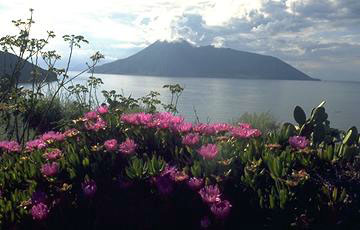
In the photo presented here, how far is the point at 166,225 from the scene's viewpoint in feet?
11.5

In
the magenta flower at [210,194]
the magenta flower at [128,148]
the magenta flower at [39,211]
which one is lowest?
the magenta flower at [39,211]

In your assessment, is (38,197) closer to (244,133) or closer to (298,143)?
(244,133)

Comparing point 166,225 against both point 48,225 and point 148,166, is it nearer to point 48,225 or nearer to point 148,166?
point 148,166

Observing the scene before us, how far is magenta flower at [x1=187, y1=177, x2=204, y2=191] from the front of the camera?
346 cm

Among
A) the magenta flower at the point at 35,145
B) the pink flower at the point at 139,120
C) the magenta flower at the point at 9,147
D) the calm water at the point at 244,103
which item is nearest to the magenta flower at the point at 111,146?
the pink flower at the point at 139,120

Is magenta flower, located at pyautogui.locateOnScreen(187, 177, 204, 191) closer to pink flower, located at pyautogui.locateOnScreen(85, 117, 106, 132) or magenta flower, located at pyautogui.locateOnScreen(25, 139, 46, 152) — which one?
pink flower, located at pyautogui.locateOnScreen(85, 117, 106, 132)

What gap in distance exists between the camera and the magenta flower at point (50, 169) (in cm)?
373

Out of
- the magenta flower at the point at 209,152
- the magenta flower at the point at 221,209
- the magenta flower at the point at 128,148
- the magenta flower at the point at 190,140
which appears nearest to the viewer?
the magenta flower at the point at 221,209

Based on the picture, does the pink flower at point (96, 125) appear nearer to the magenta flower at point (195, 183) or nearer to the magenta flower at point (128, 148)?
the magenta flower at point (128, 148)

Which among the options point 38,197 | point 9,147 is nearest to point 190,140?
point 38,197

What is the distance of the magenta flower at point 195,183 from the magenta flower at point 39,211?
1057 mm

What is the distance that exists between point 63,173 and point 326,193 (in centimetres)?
207

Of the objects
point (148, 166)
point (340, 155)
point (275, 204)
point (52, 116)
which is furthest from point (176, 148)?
point (52, 116)

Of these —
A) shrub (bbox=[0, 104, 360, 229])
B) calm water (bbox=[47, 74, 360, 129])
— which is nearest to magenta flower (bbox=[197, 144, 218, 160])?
shrub (bbox=[0, 104, 360, 229])
